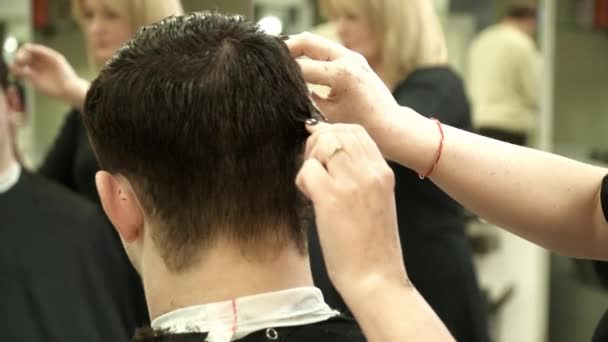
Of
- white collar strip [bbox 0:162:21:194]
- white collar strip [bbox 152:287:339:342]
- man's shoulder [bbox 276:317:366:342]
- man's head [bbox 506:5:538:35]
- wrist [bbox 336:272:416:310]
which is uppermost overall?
wrist [bbox 336:272:416:310]

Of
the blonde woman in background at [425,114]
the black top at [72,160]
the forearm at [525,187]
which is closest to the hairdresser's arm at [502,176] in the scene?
the forearm at [525,187]

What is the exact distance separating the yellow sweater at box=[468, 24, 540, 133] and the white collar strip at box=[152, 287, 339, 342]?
2323 mm

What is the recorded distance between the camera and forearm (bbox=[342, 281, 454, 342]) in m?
0.84

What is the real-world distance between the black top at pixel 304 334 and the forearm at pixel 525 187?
278mm

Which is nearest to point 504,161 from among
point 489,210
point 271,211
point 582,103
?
point 489,210

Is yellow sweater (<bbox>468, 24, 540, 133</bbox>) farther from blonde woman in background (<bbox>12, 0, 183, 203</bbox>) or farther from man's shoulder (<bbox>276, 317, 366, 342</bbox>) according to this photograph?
man's shoulder (<bbox>276, 317, 366, 342</bbox>)

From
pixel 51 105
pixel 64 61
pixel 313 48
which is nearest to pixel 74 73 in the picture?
pixel 64 61

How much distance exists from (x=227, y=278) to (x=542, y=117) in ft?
8.07

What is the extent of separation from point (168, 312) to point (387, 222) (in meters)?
0.29

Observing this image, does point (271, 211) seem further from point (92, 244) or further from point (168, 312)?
point (92, 244)

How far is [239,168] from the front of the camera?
1.00 m

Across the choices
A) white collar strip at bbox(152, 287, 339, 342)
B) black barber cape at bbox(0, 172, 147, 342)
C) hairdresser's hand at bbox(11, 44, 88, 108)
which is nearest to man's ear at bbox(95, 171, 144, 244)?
white collar strip at bbox(152, 287, 339, 342)

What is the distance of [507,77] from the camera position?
3.28 meters

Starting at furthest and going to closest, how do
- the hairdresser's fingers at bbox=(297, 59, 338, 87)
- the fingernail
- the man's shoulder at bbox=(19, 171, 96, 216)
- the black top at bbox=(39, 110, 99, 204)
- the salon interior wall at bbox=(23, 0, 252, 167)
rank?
1. the salon interior wall at bbox=(23, 0, 252, 167)
2. the black top at bbox=(39, 110, 99, 204)
3. the man's shoulder at bbox=(19, 171, 96, 216)
4. the hairdresser's fingers at bbox=(297, 59, 338, 87)
5. the fingernail
